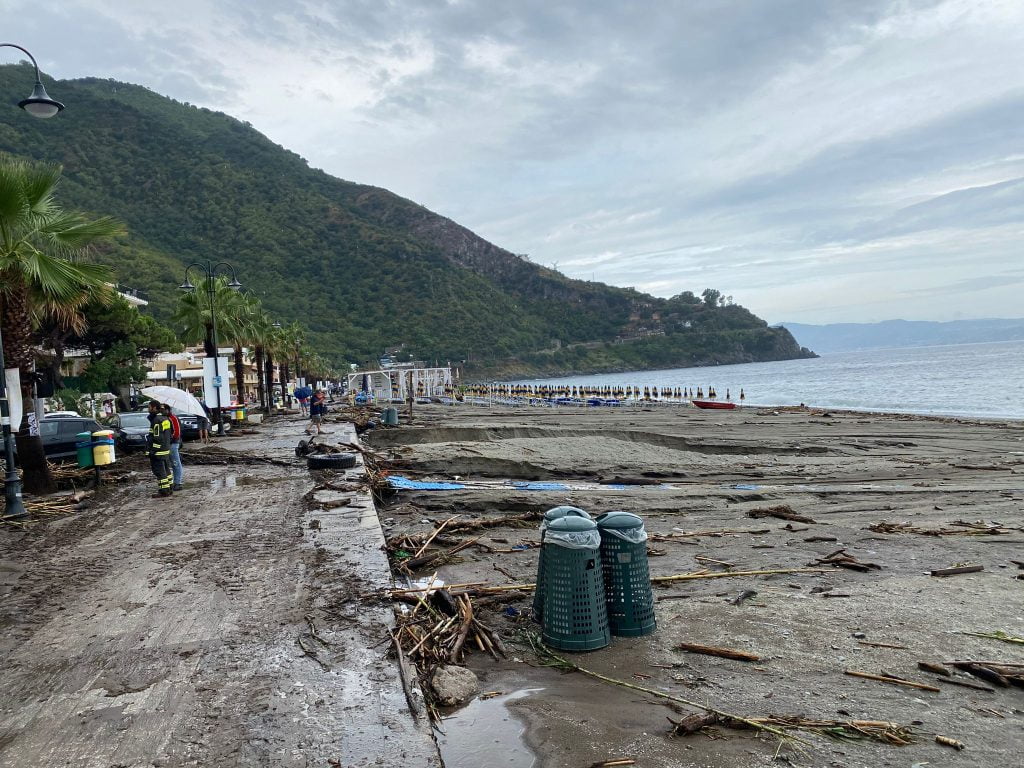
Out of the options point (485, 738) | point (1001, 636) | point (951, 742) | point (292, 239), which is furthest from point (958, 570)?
point (292, 239)

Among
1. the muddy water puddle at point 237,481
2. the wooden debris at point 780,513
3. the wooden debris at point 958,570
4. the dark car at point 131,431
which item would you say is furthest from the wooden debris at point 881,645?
the dark car at point 131,431

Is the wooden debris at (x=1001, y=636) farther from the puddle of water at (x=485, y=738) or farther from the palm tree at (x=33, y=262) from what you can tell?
the palm tree at (x=33, y=262)

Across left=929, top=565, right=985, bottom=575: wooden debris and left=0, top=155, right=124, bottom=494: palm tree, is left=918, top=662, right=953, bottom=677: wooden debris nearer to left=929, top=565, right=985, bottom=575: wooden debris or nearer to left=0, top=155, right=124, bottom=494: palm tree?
left=929, top=565, right=985, bottom=575: wooden debris

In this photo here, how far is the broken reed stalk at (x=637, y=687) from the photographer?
3.96 metres

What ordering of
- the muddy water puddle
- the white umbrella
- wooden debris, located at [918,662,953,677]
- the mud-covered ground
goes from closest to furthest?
1. the mud-covered ground
2. wooden debris, located at [918,662,953,677]
3. the muddy water puddle
4. the white umbrella

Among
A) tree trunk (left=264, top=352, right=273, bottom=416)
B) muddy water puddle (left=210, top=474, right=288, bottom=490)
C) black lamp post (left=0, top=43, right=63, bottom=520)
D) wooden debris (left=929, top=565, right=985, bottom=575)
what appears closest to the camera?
wooden debris (left=929, top=565, right=985, bottom=575)

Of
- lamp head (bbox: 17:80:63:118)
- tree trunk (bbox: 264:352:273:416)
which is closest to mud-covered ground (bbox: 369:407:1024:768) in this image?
lamp head (bbox: 17:80:63:118)

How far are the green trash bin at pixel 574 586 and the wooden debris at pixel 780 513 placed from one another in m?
6.16

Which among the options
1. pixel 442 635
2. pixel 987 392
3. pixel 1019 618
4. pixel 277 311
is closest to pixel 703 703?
pixel 442 635

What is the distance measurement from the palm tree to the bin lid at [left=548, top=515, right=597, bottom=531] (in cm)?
1023

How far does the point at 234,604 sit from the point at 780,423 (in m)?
30.6

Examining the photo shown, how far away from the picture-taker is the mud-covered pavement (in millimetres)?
3697

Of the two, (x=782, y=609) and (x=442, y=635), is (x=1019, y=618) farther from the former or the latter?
(x=442, y=635)

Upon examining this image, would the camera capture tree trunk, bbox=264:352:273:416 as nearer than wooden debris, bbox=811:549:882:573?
No
